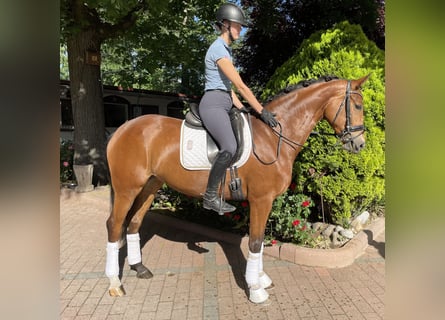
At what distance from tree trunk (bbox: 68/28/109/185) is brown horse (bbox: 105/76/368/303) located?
4817mm

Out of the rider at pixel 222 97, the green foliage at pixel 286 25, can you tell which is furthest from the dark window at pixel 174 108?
the rider at pixel 222 97

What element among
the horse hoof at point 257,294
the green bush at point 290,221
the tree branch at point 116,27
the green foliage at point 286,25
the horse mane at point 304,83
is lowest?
the horse hoof at point 257,294

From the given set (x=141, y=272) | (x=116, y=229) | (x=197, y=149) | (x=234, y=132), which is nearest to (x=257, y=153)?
(x=234, y=132)

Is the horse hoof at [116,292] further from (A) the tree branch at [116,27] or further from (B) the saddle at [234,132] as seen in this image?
(A) the tree branch at [116,27]

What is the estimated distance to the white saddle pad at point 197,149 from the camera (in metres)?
3.50

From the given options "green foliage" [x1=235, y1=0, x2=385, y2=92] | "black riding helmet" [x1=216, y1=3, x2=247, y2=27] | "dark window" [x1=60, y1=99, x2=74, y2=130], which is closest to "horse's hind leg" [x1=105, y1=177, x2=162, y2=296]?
"black riding helmet" [x1=216, y1=3, x2=247, y2=27]

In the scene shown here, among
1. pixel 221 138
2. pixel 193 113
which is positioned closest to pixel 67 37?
pixel 193 113

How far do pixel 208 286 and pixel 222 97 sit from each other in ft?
7.15

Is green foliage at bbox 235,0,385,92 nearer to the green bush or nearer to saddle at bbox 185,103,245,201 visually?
the green bush

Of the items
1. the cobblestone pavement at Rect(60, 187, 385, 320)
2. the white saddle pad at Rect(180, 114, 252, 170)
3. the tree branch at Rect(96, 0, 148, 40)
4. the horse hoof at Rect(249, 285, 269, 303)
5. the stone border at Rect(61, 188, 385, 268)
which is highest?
the tree branch at Rect(96, 0, 148, 40)

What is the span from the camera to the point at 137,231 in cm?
423

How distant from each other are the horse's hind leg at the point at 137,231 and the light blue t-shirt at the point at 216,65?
141 centimetres

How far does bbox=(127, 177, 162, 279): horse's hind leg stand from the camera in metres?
4.16
